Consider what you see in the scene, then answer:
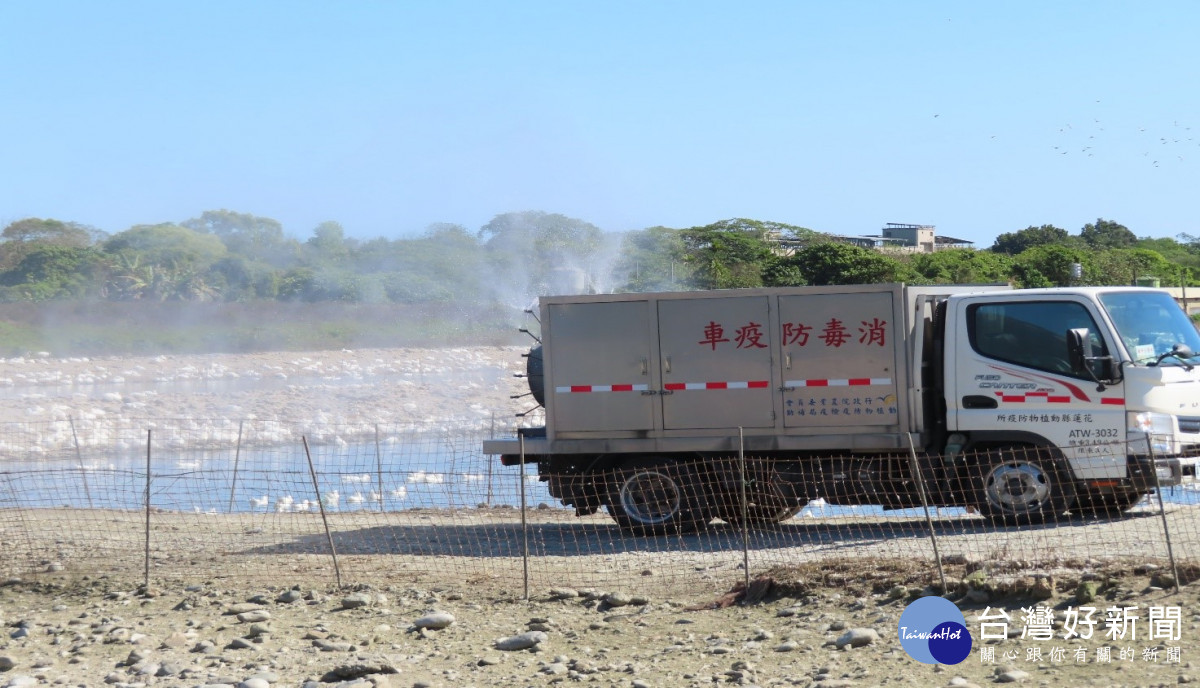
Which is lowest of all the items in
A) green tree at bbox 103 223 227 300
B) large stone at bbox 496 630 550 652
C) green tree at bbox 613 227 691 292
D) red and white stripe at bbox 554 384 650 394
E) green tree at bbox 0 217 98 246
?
large stone at bbox 496 630 550 652

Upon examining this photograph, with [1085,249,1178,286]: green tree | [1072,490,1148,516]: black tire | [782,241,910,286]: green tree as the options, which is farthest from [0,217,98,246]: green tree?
[1072,490,1148,516]: black tire

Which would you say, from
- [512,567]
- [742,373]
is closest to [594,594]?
[512,567]

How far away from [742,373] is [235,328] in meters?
56.7

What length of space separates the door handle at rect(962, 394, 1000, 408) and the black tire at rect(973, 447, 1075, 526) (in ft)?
1.47

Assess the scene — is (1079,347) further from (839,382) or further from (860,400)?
(839,382)

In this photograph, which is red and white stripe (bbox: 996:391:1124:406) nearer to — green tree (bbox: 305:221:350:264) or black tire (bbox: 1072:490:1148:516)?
black tire (bbox: 1072:490:1148:516)

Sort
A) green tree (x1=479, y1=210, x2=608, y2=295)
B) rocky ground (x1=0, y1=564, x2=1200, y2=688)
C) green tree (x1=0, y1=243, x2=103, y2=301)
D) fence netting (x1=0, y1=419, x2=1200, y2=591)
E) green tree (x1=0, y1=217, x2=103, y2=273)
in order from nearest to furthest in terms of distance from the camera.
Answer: rocky ground (x1=0, y1=564, x2=1200, y2=688) → fence netting (x1=0, y1=419, x2=1200, y2=591) → green tree (x1=479, y1=210, x2=608, y2=295) → green tree (x1=0, y1=243, x2=103, y2=301) → green tree (x1=0, y1=217, x2=103, y2=273)

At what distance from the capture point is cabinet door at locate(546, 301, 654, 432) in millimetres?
13180

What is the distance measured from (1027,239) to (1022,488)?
7577 centimetres

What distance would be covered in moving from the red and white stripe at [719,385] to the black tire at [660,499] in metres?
0.79

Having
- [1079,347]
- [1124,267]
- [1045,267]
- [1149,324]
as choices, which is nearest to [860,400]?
[1079,347]

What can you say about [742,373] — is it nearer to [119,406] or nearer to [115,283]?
[119,406]

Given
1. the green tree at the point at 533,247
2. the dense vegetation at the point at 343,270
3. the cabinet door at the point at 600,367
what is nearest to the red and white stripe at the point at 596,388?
the cabinet door at the point at 600,367

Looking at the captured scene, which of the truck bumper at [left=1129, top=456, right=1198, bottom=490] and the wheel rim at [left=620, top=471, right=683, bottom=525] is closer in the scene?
the truck bumper at [left=1129, top=456, right=1198, bottom=490]
